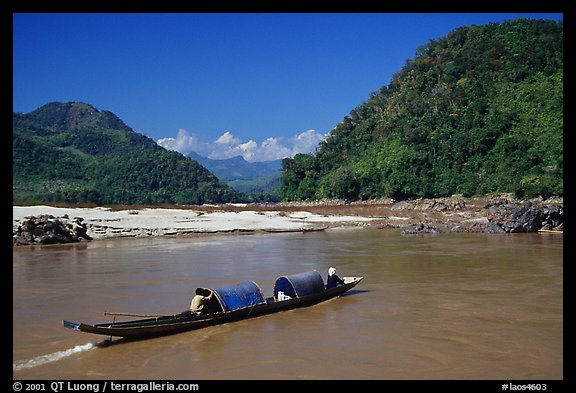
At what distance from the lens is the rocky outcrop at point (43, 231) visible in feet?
97.3

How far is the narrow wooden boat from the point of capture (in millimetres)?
10609

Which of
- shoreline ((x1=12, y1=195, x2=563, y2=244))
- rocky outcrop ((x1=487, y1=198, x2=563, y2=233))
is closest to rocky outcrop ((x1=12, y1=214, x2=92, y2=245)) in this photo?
shoreline ((x1=12, y1=195, x2=563, y2=244))

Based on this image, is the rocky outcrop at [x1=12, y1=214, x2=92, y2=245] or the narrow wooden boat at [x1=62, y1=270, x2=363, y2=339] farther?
the rocky outcrop at [x1=12, y1=214, x2=92, y2=245]

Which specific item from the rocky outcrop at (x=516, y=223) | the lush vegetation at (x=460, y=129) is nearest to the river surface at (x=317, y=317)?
the rocky outcrop at (x=516, y=223)

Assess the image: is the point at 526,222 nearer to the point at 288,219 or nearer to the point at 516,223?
the point at 516,223

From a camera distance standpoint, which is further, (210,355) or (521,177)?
(521,177)

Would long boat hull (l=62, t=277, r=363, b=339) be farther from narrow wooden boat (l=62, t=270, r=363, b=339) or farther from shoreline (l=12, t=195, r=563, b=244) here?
shoreline (l=12, t=195, r=563, b=244)

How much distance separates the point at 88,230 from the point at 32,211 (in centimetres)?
535

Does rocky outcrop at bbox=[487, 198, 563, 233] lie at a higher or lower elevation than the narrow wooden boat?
higher

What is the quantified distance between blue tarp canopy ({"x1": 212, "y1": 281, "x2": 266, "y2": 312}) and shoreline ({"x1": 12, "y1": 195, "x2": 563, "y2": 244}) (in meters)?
20.5
